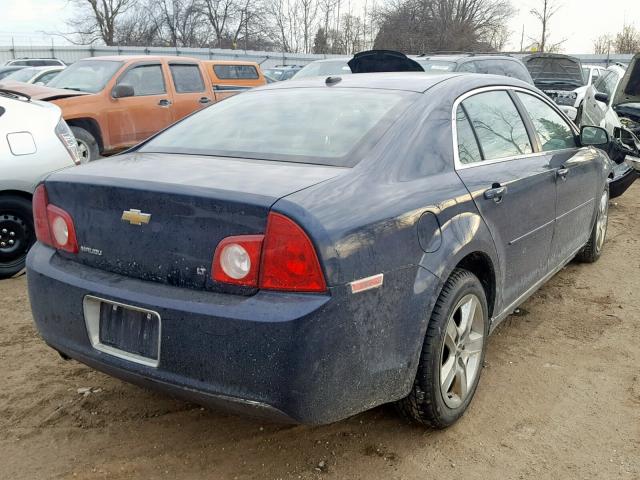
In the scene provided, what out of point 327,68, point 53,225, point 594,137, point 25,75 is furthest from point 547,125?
point 25,75

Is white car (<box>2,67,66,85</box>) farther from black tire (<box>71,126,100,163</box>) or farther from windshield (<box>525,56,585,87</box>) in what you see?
windshield (<box>525,56,585,87</box>)

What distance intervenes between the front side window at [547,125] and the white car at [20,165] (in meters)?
3.56

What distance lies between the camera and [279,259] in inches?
81.2

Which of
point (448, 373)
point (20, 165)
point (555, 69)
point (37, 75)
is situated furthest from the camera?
point (555, 69)

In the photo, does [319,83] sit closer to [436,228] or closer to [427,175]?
[427,175]

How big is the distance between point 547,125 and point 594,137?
0.53 m

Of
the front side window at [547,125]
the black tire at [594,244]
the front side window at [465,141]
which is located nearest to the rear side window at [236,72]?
the black tire at [594,244]

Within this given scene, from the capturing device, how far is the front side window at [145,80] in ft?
28.9

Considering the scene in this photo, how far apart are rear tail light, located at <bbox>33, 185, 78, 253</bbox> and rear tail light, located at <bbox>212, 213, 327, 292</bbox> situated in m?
0.84

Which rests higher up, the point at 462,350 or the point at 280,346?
the point at 280,346

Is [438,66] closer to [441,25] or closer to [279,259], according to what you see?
[279,259]

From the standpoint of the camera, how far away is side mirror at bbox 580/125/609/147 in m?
4.30

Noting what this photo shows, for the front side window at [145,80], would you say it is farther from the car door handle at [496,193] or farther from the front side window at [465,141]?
the car door handle at [496,193]

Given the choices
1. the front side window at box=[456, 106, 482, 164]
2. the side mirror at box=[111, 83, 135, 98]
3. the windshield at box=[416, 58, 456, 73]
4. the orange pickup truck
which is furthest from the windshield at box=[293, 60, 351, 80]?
the front side window at box=[456, 106, 482, 164]
